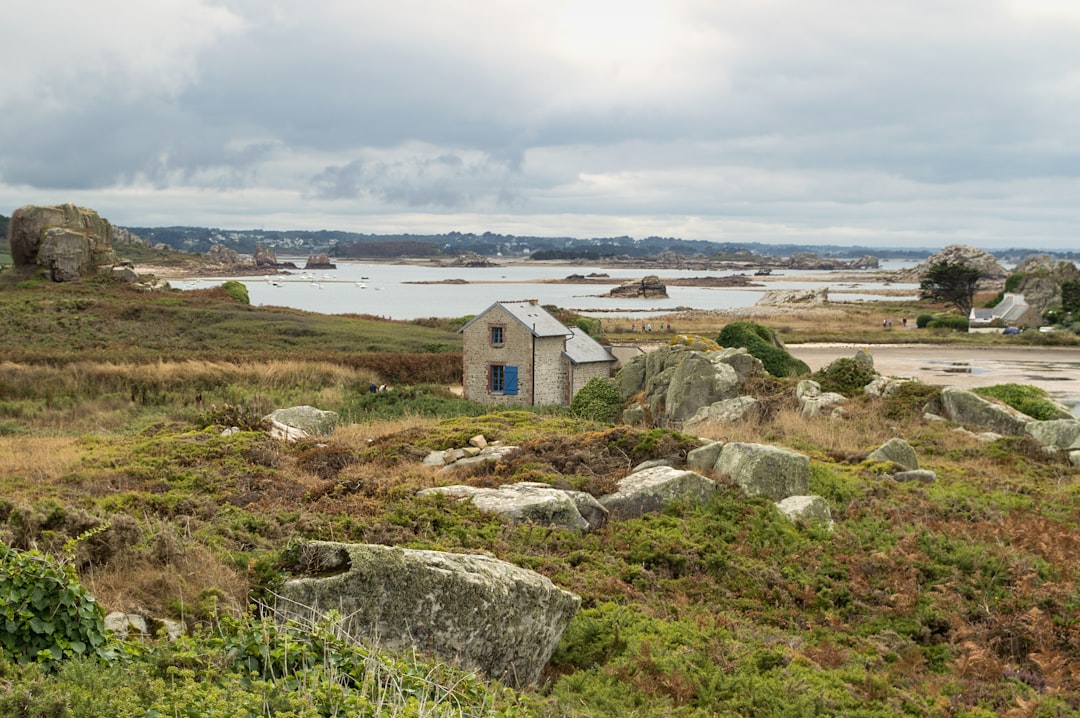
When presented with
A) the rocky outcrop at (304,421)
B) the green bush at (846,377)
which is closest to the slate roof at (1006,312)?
the green bush at (846,377)

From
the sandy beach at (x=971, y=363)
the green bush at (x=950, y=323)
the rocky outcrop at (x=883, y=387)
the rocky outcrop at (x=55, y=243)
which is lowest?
the sandy beach at (x=971, y=363)

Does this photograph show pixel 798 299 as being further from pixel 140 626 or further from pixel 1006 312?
pixel 140 626

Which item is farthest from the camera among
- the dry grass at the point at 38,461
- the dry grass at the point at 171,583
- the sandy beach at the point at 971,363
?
the sandy beach at the point at 971,363

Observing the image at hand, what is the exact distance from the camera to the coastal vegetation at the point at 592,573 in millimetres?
5727

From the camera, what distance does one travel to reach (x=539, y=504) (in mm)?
11227

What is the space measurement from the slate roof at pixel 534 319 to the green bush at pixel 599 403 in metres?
5.88

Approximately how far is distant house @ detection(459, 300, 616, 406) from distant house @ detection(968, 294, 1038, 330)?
58527 mm

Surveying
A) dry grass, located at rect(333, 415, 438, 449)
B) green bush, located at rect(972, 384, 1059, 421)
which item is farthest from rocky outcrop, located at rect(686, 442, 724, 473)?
green bush, located at rect(972, 384, 1059, 421)

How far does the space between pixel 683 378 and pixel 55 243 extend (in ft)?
215

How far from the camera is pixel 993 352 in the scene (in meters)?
62.3

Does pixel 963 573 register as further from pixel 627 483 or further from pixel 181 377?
pixel 181 377

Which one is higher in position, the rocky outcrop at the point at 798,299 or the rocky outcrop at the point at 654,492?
the rocky outcrop at the point at 654,492

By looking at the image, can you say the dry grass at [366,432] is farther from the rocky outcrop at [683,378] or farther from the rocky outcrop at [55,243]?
the rocky outcrop at [55,243]

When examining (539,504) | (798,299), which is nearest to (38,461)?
(539,504)
